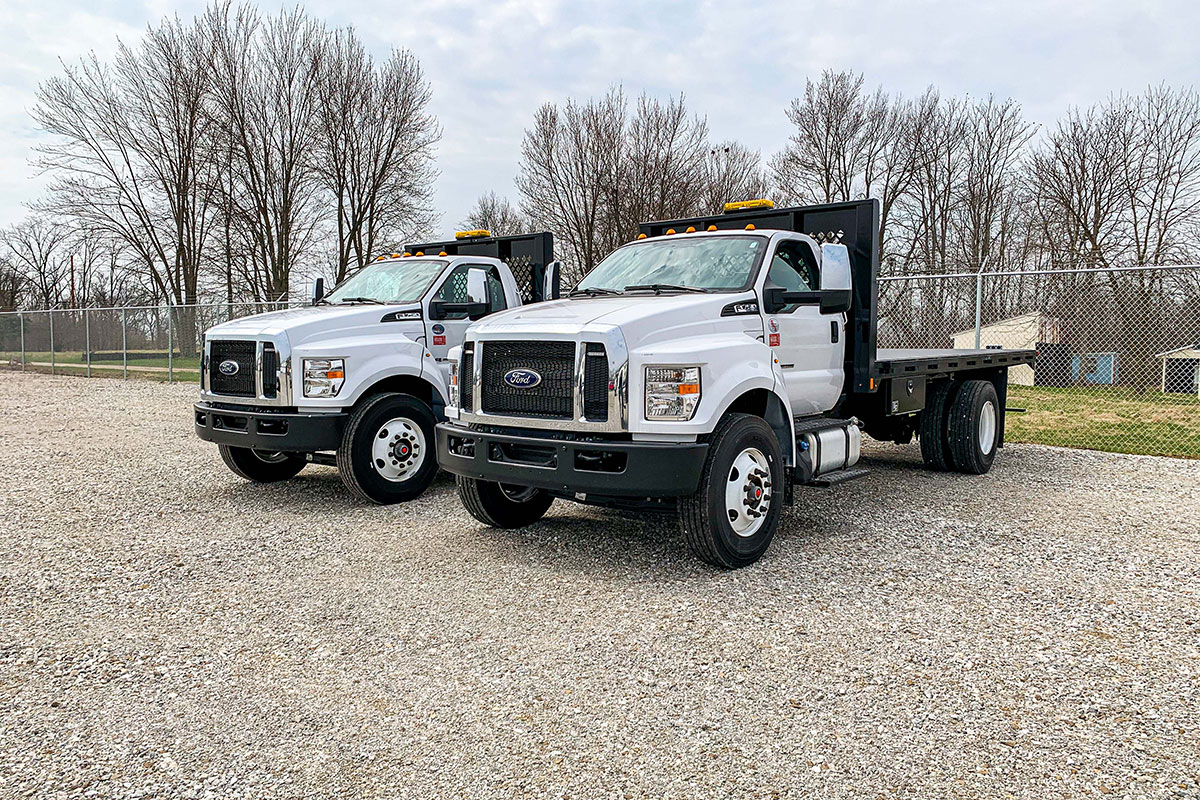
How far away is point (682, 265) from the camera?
686 centimetres

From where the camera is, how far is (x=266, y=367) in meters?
7.52

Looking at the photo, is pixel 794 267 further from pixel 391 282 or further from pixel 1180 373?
pixel 1180 373

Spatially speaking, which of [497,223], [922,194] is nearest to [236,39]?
[497,223]

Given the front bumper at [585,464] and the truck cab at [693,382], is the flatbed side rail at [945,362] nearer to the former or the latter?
the truck cab at [693,382]

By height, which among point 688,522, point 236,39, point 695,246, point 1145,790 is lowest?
point 1145,790

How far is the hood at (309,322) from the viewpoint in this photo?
7570mm

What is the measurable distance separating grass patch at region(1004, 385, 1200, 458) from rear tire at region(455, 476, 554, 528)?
8.01 metres

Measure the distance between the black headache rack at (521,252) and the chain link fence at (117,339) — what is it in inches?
552

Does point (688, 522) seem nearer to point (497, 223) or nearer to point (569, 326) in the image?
point (569, 326)

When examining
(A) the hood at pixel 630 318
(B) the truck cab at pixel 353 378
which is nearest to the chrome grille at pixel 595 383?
(A) the hood at pixel 630 318

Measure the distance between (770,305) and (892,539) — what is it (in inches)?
77.4

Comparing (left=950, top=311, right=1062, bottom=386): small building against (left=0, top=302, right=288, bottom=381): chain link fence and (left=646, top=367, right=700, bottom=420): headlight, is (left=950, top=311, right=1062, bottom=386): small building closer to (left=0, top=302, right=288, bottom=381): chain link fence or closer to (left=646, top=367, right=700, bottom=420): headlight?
(left=646, top=367, right=700, bottom=420): headlight

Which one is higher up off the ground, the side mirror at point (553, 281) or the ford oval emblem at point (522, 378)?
the side mirror at point (553, 281)

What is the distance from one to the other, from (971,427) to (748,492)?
448 cm
